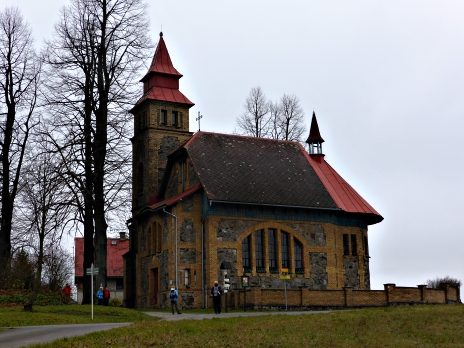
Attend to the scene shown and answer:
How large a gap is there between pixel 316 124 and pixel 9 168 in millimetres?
21902

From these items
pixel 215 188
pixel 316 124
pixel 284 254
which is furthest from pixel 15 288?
pixel 316 124

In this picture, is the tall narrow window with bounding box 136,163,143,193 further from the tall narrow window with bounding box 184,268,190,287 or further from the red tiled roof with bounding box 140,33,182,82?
the tall narrow window with bounding box 184,268,190,287

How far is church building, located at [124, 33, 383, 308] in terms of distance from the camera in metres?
43.1

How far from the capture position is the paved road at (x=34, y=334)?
21391 mm

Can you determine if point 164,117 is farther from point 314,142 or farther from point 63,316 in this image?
point 63,316

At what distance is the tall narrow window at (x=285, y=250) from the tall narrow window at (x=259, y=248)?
130 cm

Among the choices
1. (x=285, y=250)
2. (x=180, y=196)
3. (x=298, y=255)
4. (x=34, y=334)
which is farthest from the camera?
(x=298, y=255)

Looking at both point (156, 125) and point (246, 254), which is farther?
point (156, 125)

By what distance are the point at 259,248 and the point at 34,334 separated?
2230 cm

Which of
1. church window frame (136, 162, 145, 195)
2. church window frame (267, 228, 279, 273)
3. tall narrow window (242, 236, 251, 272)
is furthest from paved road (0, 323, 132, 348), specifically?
church window frame (136, 162, 145, 195)

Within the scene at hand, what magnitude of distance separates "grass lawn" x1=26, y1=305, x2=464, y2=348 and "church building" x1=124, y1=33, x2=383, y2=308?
14.8m

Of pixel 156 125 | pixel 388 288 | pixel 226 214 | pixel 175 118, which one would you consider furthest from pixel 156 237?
pixel 388 288

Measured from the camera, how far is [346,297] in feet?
133

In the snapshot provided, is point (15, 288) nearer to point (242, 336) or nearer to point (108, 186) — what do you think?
point (108, 186)
